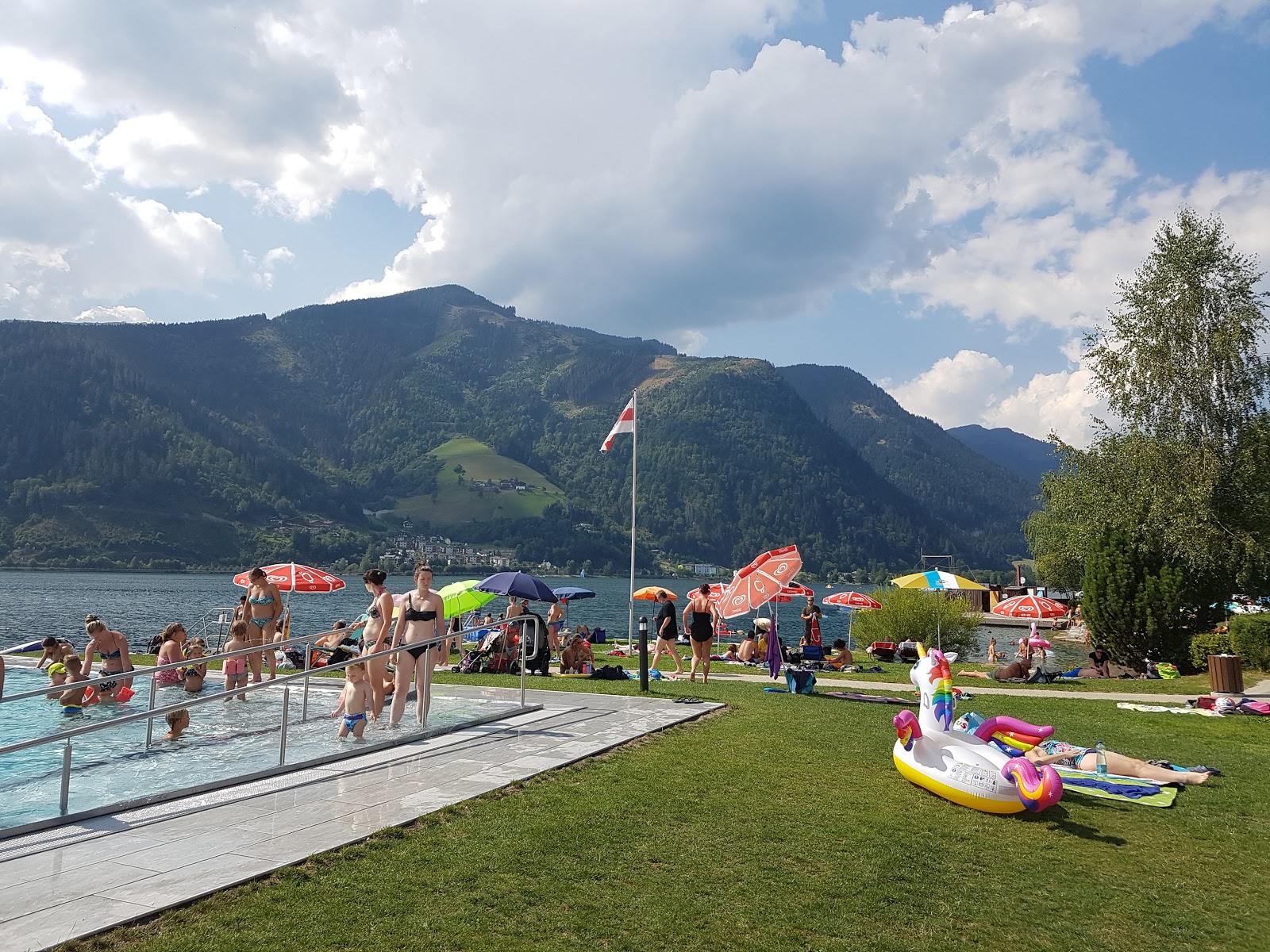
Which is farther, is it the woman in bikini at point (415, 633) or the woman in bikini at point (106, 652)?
the woman in bikini at point (106, 652)

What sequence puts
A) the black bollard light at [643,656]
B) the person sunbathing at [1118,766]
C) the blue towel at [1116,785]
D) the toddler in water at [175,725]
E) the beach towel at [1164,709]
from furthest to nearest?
the beach towel at [1164,709]
the black bollard light at [643,656]
the toddler in water at [175,725]
the person sunbathing at [1118,766]
the blue towel at [1116,785]

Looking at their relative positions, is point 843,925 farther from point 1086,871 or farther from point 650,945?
point 1086,871

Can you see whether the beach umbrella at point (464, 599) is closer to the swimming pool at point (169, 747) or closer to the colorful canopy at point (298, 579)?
the colorful canopy at point (298, 579)

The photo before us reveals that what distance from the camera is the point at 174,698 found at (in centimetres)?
1382

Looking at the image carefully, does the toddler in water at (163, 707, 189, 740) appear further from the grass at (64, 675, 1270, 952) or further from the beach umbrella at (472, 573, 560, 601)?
the beach umbrella at (472, 573, 560, 601)

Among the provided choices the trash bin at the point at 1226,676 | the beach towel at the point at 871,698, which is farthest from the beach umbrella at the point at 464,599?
the trash bin at the point at 1226,676

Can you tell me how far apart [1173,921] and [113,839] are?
23.0 ft

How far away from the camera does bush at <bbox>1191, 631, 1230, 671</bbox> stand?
21672mm

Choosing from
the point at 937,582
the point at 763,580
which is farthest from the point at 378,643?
the point at 937,582

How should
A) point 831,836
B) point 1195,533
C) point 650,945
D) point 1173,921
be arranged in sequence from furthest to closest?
point 1195,533 < point 831,836 < point 1173,921 < point 650,945

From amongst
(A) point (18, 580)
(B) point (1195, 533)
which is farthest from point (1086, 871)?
(A) point (18, 580)

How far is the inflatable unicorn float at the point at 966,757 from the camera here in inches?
292

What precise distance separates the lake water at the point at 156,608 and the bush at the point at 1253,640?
1643 centimetres

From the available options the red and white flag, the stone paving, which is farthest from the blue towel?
the red and white flag
